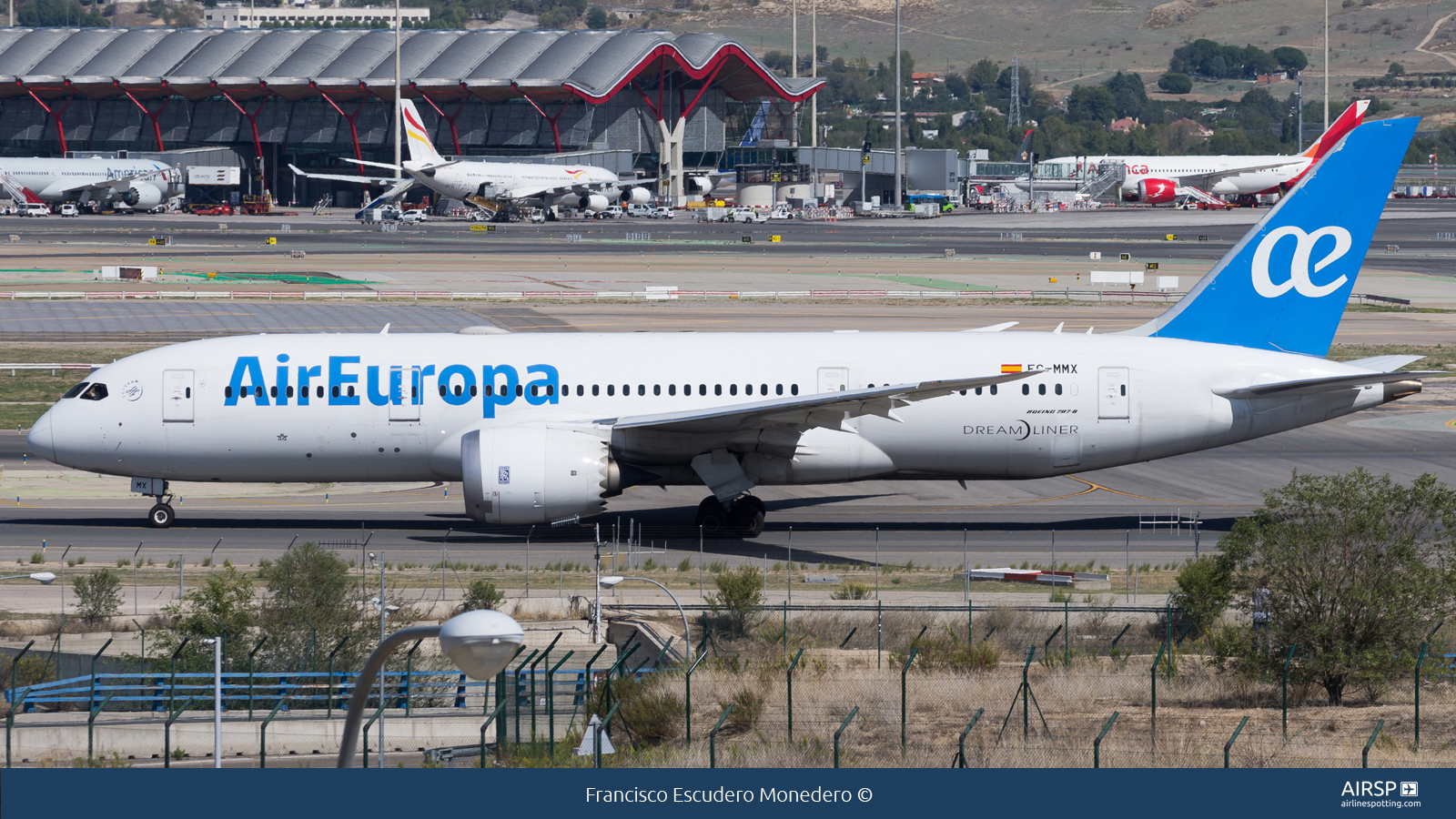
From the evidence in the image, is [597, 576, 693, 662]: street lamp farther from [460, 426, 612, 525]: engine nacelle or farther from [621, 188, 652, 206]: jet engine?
[621, 188, 652, 206]: jet engine

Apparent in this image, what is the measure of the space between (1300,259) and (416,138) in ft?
455

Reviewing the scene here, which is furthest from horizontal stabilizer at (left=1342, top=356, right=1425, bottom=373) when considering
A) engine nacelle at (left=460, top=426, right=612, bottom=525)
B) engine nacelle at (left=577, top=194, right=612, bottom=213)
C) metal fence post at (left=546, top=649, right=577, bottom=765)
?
engine nacelle at (left=577, top=194, right=612, bottom=213)

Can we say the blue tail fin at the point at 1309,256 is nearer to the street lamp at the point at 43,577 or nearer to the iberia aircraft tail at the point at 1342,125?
the street lamp at the point at 43,577

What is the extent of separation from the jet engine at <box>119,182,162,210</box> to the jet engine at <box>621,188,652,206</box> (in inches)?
2220

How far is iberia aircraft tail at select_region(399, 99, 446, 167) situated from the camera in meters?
166

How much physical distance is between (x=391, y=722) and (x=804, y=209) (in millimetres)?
168441

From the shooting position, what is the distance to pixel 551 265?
114500 mm

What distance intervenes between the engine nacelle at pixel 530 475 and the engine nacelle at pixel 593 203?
140235 mm

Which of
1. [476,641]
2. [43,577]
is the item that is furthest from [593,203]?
[476,641]

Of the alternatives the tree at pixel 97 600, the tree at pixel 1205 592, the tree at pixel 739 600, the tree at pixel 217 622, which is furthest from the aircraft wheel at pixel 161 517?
the tree at pixel 1205 592

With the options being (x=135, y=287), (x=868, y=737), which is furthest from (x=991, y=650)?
(x=135, y=287)

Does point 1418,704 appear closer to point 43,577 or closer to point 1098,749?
point 1098,749

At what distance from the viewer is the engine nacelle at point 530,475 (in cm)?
3581
